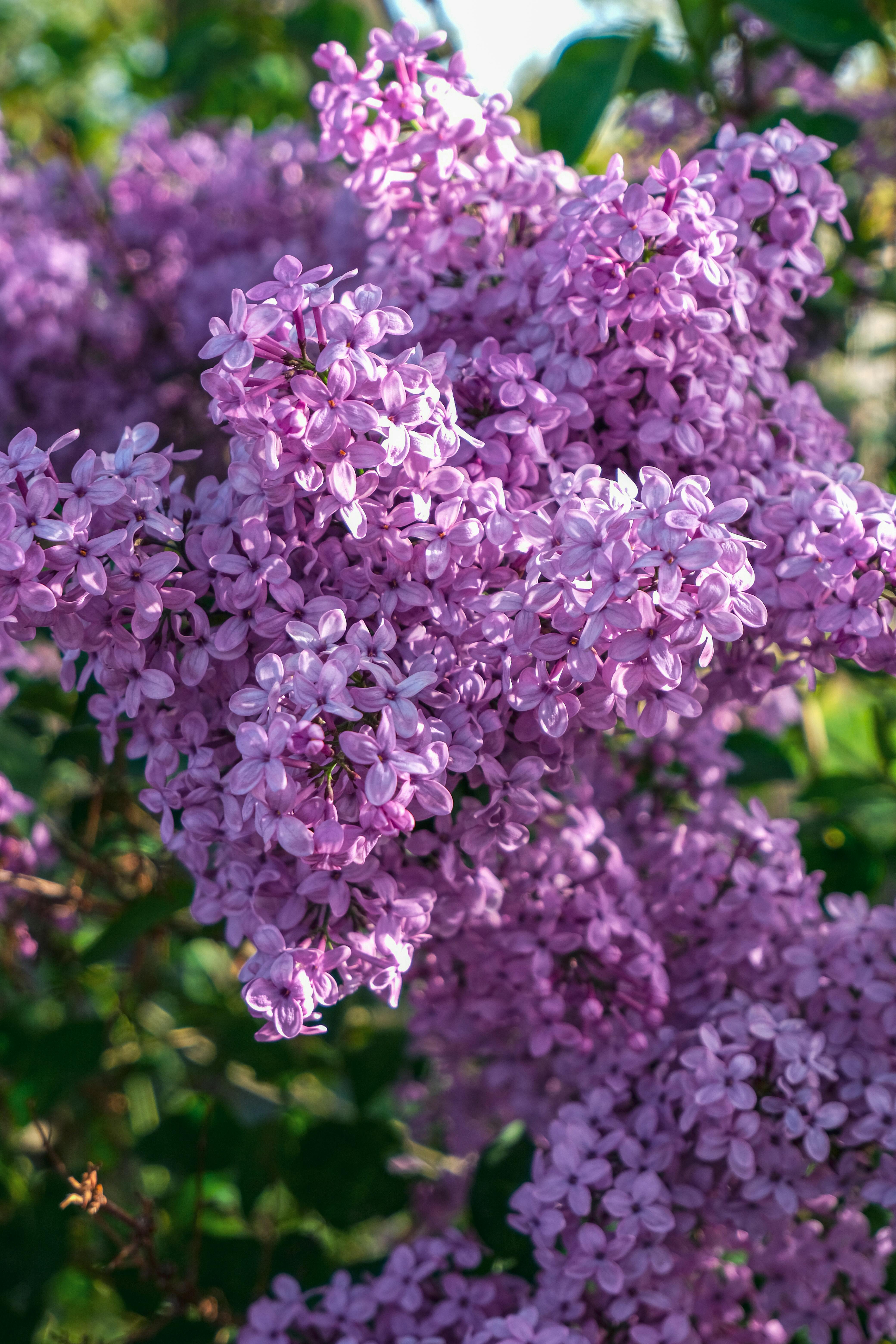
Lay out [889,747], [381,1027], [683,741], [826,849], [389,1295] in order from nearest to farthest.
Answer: [389,1295] < [683,741] < [826,849] < [889,747] < [381,1027]

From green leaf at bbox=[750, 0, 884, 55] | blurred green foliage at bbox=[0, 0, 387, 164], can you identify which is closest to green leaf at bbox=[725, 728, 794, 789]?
green leaf at bbox=[750, 0, 884, 55]

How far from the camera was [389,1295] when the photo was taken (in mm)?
917

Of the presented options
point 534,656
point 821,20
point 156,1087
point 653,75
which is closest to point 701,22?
point 653,75

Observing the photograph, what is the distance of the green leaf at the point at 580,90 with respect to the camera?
1.25m

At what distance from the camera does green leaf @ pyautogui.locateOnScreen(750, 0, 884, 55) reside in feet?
4.21

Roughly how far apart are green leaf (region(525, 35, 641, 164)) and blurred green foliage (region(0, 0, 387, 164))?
2.19ft

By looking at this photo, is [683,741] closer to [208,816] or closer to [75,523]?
[208,816]

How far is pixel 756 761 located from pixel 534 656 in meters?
0.70

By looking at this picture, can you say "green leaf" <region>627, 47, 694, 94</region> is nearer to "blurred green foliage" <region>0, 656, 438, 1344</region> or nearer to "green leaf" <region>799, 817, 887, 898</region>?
"green leaf" <region>799, 817, 887, 898</region>

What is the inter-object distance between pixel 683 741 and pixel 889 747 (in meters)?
0.45

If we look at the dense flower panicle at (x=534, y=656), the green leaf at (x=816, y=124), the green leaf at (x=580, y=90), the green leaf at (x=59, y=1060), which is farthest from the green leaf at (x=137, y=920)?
the green leaf at (x=816, y=124)

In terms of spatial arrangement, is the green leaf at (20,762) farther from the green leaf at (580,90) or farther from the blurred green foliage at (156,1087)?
the green leaf at (580,90)

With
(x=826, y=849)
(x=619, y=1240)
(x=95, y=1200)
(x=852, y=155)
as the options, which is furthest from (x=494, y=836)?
(x=852, y=155)

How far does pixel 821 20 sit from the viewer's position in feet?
4.24
